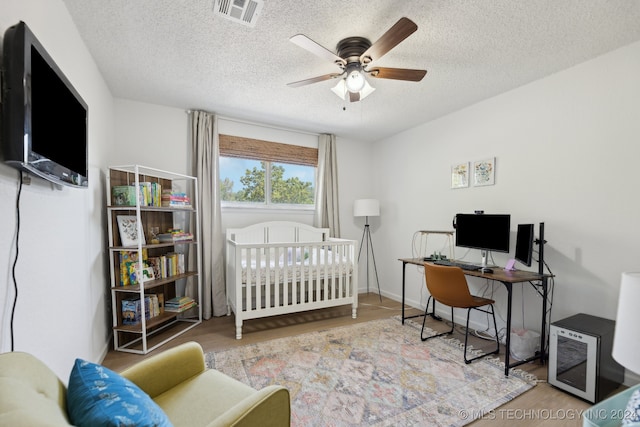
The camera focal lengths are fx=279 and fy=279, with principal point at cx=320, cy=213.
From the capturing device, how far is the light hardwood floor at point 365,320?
1632mm

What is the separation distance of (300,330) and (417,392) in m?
1.35

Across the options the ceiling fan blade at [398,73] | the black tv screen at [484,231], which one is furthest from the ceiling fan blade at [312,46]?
the black tv screen at [484,231]

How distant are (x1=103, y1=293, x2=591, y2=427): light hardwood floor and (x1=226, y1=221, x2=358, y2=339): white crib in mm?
184

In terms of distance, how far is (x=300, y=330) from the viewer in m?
2.90

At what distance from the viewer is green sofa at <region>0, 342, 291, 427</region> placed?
613 millimetres

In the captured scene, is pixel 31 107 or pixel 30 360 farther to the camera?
pixel 31 107

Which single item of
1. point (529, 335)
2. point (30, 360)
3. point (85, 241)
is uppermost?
point (85, 241)

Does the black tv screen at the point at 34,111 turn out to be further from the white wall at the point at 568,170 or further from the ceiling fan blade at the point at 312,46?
the white wall at the point at 568,170

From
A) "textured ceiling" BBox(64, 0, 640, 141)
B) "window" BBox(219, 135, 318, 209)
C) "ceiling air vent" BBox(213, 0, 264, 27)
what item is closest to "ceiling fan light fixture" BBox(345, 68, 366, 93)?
"textured ceiling" BBox(64, 0, 640, 141)

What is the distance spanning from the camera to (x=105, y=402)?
734 millimetres

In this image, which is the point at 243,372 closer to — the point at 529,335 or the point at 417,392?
the point at 417,392

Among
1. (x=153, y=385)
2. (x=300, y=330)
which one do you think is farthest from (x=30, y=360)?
(x=300, y=330)

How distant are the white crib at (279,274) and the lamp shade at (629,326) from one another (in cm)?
238

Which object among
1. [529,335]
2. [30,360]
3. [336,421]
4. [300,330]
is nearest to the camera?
[30,360]
